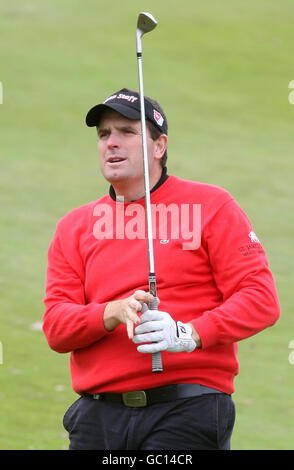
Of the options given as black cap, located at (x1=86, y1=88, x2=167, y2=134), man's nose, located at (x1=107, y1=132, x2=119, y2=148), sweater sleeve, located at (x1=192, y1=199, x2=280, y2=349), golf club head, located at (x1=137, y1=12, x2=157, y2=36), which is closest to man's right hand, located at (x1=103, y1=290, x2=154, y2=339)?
sweater sleeve, located at (x1=192, y1=199, x2=280, y2=349)

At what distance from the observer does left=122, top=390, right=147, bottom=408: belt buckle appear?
3.95 meters

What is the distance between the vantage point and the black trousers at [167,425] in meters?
3.90

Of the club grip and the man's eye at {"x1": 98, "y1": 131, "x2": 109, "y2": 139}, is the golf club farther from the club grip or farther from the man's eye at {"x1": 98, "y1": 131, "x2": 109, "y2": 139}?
the man's eye at {"x1": 98, "y1": 131, "x2": 109, "y2": 139}

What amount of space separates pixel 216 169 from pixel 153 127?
12709 millimetres

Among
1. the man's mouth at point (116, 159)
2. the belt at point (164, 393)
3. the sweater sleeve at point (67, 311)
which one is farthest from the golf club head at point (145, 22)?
the belt at point (164, 393)

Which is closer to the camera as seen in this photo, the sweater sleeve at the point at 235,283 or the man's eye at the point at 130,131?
the sweater sleeve at the point at 235,283

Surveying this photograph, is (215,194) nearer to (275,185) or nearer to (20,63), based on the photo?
(275,185)

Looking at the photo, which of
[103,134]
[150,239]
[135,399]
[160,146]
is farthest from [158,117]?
[135,399]

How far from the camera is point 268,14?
26.1 m

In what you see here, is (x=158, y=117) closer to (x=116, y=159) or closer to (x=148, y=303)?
(x=116, y=159)

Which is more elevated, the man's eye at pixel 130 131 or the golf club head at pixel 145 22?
the golf club head at pixel 145 22
